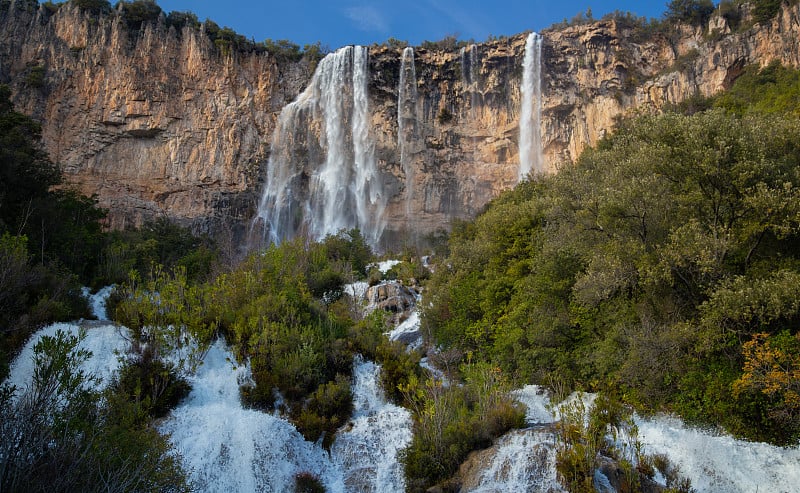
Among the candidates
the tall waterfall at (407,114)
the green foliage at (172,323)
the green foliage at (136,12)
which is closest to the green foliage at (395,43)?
the tall waterfall at (407,114)

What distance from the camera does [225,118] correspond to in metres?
47.4

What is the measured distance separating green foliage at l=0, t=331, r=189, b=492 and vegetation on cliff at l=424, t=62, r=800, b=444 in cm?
1006

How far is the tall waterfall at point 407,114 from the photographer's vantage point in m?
48.5

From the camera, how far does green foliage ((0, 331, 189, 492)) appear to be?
7.61m

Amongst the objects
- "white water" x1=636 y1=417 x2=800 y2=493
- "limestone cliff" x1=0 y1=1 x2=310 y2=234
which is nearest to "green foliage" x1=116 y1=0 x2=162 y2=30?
"limestone cliff" x1=0 y1=1 x2=310 y2=234

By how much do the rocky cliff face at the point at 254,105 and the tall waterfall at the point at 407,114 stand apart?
0.54ft

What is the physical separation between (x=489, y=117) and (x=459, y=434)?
127 ft

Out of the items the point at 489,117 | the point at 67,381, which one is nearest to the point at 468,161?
the point at 489,117

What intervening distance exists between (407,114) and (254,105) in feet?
40.9

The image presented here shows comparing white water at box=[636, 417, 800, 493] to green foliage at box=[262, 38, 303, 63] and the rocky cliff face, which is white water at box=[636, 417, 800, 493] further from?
green foliage at box=[262, 38, 303, 63]

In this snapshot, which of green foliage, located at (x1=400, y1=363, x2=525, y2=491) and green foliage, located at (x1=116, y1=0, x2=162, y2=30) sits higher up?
green foliage, located at (x1=116, y1=0, x2=162, y2=30)

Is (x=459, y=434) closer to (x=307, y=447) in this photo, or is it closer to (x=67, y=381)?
(x=307, y=447)

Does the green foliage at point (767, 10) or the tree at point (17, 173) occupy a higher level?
the green foliage at point (767, 10)

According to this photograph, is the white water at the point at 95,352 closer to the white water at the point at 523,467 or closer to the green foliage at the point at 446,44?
the white water at the point at 523,467
